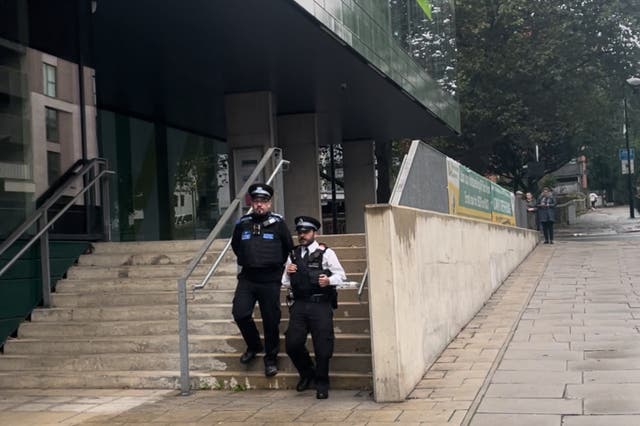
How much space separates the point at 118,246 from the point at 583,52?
25096 mm

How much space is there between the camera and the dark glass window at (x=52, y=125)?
10.6m

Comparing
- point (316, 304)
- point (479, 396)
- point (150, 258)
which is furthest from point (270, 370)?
point (150, 258)

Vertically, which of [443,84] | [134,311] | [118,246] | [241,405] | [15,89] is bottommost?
[241,405]

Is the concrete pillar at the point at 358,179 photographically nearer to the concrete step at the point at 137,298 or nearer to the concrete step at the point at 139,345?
the concrete step at the point at 137,298

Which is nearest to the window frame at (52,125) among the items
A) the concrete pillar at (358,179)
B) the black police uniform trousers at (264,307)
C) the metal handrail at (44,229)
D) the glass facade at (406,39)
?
the metal handrail at (44,229)

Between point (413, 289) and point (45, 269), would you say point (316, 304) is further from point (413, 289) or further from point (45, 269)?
point (45, 269)

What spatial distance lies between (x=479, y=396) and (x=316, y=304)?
162cm

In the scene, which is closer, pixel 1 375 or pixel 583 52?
pixel 1 375

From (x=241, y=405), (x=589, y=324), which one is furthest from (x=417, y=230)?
(x=589, y=324)

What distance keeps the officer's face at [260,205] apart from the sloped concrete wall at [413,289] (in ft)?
3.77

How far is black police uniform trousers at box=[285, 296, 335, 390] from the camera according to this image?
6781mm

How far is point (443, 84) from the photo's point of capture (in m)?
22.0

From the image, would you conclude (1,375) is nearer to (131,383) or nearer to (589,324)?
(131,383)

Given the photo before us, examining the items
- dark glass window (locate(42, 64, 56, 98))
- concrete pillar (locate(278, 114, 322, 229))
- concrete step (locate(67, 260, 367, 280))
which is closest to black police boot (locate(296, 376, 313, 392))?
concrete step (locate(67, 260, 367, 280))
